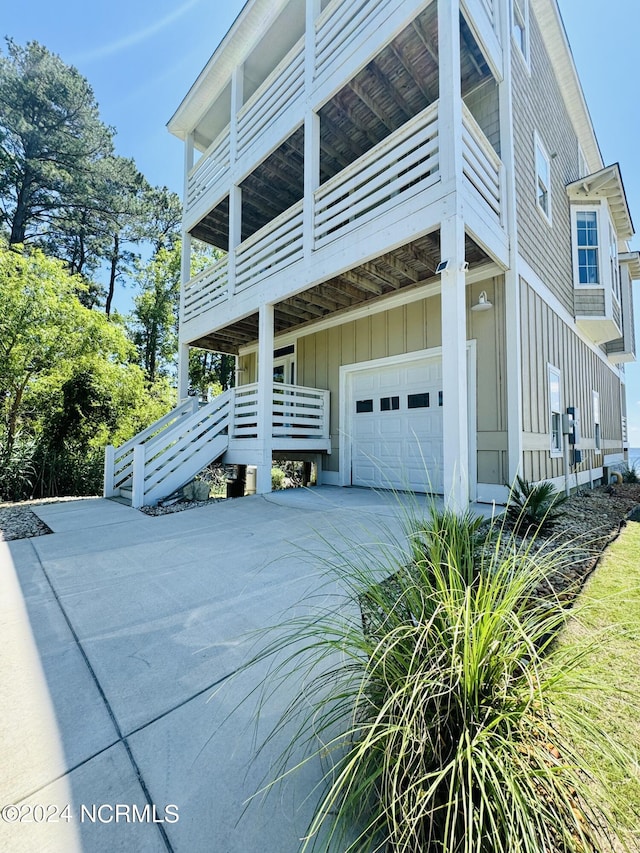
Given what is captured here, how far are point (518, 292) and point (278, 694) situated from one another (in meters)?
5.89

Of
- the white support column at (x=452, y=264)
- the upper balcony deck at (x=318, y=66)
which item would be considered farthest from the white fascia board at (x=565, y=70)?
the white support column at (x=452, y=264)

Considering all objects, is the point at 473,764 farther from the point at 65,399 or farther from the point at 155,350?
the point at 155,350

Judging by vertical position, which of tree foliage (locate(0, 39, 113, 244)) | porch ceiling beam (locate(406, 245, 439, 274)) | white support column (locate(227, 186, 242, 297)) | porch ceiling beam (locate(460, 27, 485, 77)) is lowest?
porch ceiling beam (locate(406, 245, 439, 274))

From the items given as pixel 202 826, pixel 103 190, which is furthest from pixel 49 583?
pixel 103 190

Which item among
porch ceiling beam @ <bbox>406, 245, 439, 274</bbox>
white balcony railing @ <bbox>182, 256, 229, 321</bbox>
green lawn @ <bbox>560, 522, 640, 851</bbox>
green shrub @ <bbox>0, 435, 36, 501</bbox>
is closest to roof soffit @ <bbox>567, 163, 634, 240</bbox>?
porch ceiling beam @ <bbox>406, 245, 439, 274</bbox>

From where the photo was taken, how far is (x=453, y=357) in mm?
4086

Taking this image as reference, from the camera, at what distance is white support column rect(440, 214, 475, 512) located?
13.2ft

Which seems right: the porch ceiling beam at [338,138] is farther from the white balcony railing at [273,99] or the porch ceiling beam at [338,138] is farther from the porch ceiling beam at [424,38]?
the porch ceiling beam at [424,38]

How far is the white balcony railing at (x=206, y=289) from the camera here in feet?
26.4

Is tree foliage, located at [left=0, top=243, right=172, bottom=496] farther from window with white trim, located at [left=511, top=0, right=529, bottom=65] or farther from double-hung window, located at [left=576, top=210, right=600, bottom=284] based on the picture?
double-hung window, located at [left=576, top=210, right=600, bottom=284]

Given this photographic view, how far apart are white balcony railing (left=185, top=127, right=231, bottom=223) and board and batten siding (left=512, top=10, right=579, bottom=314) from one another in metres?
5.39

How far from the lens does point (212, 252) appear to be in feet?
64.2

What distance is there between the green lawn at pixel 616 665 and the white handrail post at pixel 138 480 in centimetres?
552

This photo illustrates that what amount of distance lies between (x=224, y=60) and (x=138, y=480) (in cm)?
848
